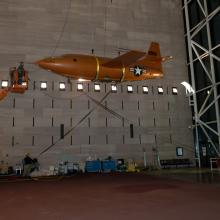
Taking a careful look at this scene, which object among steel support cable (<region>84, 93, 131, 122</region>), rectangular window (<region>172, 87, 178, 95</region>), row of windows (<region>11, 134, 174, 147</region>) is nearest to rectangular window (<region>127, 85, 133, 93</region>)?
steel support cable (<region>84, 93, 131, 122</region>)

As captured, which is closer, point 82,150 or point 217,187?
point 217,187

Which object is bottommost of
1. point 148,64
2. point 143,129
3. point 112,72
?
point 143,129

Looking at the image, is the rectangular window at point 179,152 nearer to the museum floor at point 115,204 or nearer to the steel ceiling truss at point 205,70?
the steel ceiling truss at point 205,70

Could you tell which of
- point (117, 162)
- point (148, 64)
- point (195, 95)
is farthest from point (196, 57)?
point (117, 162)

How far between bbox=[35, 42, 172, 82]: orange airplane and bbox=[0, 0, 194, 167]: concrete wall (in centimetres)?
555

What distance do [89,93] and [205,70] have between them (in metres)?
7.69

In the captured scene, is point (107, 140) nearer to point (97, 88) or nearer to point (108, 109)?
point (108, 109)

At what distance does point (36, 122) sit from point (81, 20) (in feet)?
24.5

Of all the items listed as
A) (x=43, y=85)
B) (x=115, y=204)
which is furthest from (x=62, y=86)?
(x=115, y=204)

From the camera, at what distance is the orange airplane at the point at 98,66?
9984 mm

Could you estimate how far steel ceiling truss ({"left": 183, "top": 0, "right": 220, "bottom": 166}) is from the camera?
16438 mm

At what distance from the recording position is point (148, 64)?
12.2 m

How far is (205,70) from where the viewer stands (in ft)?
55.7

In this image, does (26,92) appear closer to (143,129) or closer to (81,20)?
(81,20)
